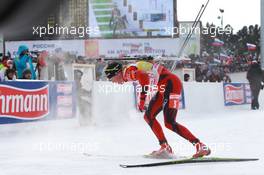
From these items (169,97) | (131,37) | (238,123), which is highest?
(131,37)

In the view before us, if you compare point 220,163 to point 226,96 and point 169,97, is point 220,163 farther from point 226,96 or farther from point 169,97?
point 226,96

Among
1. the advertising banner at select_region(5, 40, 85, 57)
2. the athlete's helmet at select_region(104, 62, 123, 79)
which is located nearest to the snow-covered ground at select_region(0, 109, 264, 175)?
the athlete's helmet at select_region(104, 62, 123, 79)

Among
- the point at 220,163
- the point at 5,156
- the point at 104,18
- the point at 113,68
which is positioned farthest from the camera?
the point at 104,18

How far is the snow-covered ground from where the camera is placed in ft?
19.0

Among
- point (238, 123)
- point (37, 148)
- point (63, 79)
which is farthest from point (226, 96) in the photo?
point (37, 148)

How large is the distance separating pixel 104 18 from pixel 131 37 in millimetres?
2048

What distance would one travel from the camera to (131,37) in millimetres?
33062

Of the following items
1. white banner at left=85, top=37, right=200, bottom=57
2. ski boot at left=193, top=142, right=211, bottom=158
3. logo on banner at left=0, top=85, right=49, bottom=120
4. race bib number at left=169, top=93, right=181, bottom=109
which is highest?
white banner at left=85, top=37, right=200, bottom=57

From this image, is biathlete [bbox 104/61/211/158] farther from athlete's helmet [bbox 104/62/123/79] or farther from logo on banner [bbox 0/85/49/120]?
logo on banner [bbox 0/85/49/120]

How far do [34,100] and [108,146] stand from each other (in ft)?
8.54

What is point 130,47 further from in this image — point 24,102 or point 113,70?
point 113,70

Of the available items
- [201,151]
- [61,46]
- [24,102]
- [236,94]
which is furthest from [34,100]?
[61,46]

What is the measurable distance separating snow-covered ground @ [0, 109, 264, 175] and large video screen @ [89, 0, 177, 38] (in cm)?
1934

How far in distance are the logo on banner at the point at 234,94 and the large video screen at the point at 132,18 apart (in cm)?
1336
